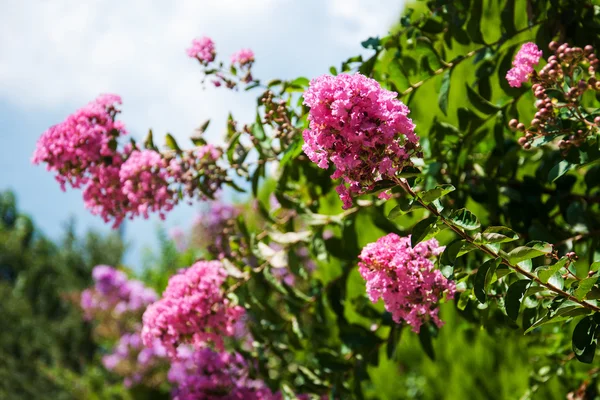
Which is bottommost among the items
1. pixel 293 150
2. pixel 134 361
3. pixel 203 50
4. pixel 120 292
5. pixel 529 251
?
pixel 529 251

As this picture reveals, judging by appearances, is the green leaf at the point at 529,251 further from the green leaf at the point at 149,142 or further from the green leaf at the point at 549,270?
the green leaf at the point at 149,142

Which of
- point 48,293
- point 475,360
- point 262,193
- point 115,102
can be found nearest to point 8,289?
point 48,293

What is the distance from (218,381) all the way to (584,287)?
3.98 ft

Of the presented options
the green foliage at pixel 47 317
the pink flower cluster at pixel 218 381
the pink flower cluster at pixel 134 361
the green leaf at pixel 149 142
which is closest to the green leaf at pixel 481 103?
the green leaf at pixel 149 142

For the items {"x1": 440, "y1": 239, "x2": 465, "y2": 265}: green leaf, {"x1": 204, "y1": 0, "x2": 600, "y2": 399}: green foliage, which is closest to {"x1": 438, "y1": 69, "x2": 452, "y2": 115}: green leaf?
{"x1": 204, "y1": 0, "x2": 600, "y2": 399}: green foliage

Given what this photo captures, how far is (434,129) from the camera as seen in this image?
5.91 ft

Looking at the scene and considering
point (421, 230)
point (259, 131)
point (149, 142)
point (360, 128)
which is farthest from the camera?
point (149, 142)

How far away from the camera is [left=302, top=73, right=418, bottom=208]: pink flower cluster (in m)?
1.07

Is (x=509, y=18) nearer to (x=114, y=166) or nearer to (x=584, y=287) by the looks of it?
(x=584, y=287)

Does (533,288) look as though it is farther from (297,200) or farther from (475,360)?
(475,360)

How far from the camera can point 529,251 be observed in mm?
1144

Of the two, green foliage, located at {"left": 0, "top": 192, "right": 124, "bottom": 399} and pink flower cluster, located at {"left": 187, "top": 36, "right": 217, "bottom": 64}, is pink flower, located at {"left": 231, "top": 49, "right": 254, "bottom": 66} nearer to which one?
pink flower cluster, located at {"left": 187, "top": 36, "right": 217, "bottom": 64}

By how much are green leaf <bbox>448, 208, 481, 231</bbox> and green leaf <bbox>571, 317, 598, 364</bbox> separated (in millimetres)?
291

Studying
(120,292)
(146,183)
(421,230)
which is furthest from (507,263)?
(120,292)
